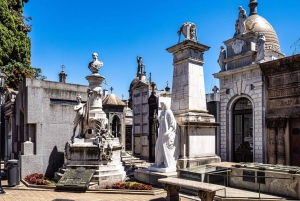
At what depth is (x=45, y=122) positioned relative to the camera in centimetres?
1288

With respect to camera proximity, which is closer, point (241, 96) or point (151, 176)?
point (151, 176)

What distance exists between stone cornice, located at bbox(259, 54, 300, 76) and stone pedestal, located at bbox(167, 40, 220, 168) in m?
5.51

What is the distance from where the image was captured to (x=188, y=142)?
29.8ft

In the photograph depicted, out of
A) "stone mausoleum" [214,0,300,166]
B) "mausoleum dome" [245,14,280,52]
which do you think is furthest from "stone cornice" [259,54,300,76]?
"mausoleum dome" [245,14,280,52]

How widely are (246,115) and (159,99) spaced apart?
6370mm

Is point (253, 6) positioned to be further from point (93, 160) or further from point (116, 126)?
point (93, 160)

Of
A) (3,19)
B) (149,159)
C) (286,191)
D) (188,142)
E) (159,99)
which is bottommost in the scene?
(149,159)

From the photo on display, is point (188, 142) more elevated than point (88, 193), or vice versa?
point (188, 142)

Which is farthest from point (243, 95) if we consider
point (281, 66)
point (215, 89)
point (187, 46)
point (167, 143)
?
point (167, 143)

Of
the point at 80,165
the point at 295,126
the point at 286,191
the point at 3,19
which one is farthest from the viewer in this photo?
the point at 3,19

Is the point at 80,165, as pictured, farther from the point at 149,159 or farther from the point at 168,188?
the point at 149,159

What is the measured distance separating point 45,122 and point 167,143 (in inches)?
271

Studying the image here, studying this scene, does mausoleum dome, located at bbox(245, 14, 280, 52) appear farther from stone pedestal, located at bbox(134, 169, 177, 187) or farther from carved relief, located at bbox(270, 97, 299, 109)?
stone pedestal, located at bbox(134, 169, 177, 187)

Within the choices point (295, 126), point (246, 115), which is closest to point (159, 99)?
point (246, 115)
